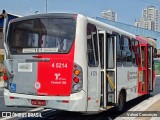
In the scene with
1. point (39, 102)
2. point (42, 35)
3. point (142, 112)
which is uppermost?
point (42, 35)

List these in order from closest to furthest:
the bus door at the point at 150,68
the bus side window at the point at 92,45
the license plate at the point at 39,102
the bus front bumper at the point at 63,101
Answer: the bus front bumper at the point at 63,101, the license plate at the point at 39,102, the bus side window at the point at 92,45, the bus door at the point at 150,68

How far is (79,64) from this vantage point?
25.8ft

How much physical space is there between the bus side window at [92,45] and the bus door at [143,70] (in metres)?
5.44

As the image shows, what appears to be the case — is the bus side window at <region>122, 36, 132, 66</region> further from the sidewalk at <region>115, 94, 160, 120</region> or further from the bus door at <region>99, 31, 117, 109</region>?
the sidewalk at <region>115, 94, 160, 120</region>

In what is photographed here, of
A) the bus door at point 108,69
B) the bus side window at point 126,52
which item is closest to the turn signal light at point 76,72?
the bus door at point 108,69

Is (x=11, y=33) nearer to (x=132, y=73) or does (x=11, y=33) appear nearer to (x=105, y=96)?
(x=105, y=96)

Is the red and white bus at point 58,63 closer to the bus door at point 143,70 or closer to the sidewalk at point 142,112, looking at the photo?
the sidewalk at point 142,112

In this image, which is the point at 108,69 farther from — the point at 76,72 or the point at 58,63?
the point at 58,63

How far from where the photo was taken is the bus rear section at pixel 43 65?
7859mm

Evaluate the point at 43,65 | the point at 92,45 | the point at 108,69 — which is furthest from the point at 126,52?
the point at 43,65

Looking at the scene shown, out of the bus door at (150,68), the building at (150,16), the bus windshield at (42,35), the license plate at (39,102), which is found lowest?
the license plate at (39,102)

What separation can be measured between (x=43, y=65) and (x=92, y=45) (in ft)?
4.44

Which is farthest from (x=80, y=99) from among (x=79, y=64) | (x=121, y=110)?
(x=121, y=110)

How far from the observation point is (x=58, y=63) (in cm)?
802
